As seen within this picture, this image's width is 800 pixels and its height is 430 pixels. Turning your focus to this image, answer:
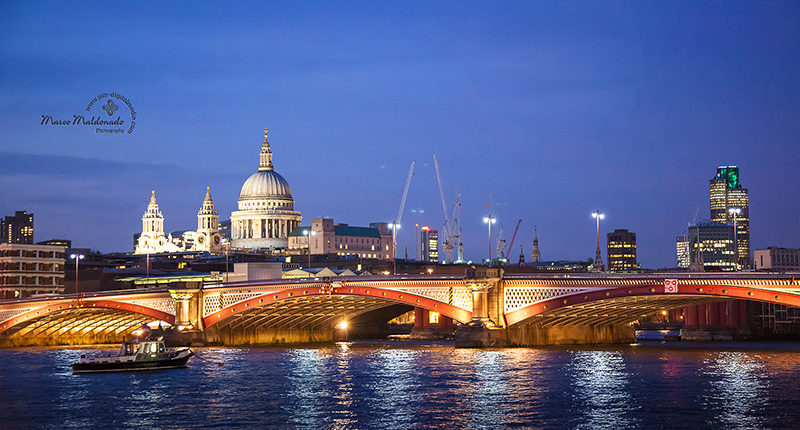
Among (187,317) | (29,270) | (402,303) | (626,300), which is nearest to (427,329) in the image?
(402,303)

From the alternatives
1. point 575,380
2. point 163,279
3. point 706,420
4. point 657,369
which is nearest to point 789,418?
point 706,420

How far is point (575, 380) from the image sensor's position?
233ft

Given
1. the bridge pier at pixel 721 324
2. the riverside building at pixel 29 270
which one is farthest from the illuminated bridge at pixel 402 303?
the bridge pier at pixel 721 324

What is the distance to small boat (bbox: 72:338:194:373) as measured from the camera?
278 feet

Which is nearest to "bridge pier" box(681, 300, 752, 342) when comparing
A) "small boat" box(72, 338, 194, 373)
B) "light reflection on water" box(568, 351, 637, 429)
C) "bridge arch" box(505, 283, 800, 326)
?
"bridge arch" box(505, 283, 800, 326)

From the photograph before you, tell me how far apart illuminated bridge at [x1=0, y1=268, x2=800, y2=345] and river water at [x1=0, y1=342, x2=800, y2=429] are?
4487mm

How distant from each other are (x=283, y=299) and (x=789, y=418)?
61.8 m

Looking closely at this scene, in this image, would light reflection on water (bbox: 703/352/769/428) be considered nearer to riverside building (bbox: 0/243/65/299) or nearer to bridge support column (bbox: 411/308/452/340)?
bridge support column (bbox: 411/308/452/340)

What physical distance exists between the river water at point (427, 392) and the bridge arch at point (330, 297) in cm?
517

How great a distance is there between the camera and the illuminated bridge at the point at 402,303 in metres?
89.8

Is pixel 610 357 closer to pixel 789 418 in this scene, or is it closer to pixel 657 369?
pixel 657 369

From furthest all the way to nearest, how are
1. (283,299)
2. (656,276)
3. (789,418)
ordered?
(283,299)
(656,276)
(789,418)

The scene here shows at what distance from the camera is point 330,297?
107 m

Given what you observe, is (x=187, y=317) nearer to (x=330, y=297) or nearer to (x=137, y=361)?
(x=330, y=297)
